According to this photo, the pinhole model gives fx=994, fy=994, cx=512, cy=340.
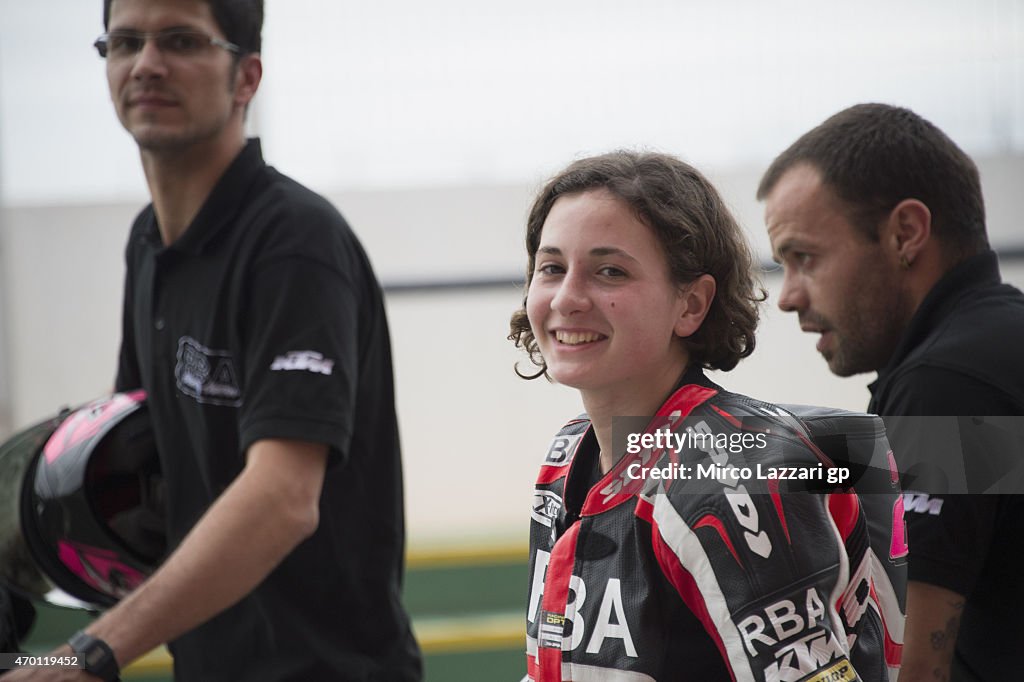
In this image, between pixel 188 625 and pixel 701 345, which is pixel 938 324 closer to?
pixel 701 345

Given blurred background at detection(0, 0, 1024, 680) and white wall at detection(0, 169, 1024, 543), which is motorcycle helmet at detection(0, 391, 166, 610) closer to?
blurred background at detection(0, 0, 1024, 680)

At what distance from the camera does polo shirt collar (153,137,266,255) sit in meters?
1.25

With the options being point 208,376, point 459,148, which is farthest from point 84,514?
point 459,148

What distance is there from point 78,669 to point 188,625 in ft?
0.36

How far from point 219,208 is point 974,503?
94cm

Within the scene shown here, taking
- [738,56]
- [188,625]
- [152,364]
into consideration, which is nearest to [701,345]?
[188,625]

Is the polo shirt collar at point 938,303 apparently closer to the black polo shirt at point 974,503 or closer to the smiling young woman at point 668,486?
the black polo shirt at point 974,503

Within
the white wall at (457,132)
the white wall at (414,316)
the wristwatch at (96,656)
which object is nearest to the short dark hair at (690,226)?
the wristwatch at (96,656)

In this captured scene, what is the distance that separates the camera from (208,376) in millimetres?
1191

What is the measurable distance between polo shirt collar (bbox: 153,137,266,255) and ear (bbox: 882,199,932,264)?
0.79 m

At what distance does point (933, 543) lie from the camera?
996 mm

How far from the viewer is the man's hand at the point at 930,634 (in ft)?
3.22

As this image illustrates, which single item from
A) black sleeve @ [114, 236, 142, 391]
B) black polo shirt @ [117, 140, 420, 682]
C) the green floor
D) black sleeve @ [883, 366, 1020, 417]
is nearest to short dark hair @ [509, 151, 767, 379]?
black sleeve @ [883, 366, 1020, 417]

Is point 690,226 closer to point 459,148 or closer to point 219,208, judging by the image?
point 219,208
